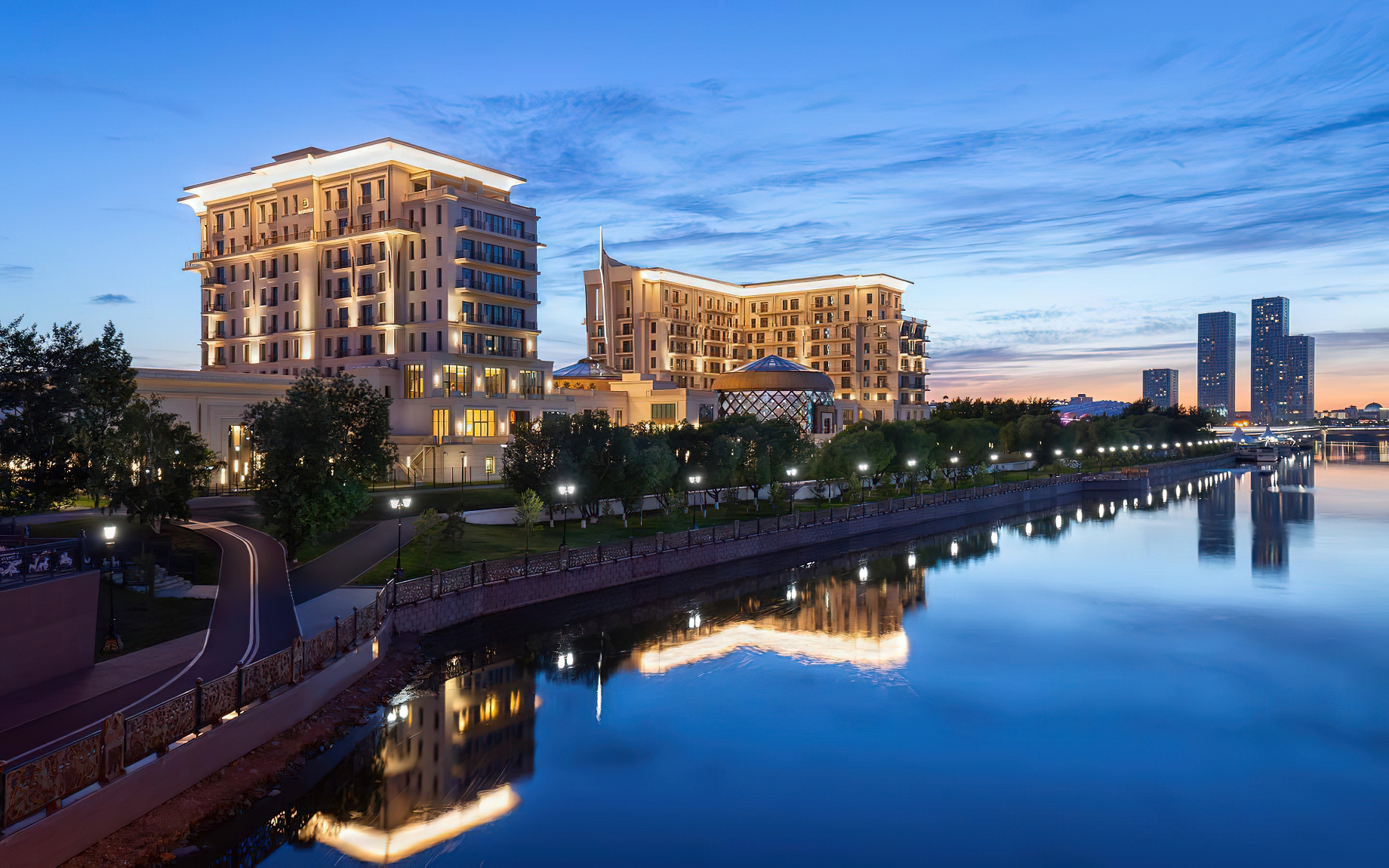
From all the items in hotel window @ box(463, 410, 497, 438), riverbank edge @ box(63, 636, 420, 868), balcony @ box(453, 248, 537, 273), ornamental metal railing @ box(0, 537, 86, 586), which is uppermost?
balcony @ box(453, 248, 537, 273)

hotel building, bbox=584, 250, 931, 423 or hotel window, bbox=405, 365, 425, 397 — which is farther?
hotel building, bbox=584, 250, 931, 423

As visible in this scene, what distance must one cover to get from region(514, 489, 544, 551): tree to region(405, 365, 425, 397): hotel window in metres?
26.8

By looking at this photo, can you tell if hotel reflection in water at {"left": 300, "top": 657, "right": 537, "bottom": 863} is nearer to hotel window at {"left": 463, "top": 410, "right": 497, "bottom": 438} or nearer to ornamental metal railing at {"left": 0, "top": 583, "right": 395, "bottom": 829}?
ornamental metal railing at {"left": 0, "top": 583, "right": 395, "bottom": 829}

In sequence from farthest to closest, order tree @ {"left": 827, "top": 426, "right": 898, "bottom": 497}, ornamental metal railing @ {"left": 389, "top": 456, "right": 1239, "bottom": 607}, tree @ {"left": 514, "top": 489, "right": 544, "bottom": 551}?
1. tree @ {"left": 827, "top": 426, "right": 898, "bottom": 497}
2. tree @ {"left": 514, "top": 489, "right": 544, "bottom": 551}
3. ornamental metal railing @ {"left": 389, "top": 456, "right": 1239, "bottom": 607}

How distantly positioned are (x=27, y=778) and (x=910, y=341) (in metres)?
136

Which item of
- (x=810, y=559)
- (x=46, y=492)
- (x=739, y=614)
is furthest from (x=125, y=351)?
(x=810, y=559)

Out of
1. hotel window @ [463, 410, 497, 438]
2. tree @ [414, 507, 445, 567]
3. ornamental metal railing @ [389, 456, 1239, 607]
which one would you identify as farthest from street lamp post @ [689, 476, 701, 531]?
hotel window @ [463, 410, 497, 438]

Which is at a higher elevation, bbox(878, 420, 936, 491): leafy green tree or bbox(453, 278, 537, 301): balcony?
bbox(453, 278, 537, 301): balcony

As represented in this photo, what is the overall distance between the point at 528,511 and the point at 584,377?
64.9 metres

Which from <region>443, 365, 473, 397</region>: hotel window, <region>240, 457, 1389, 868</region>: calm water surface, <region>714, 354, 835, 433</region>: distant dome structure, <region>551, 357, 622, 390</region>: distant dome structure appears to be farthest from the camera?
<region>714, 354, 835, 433</region>: distant dome structure

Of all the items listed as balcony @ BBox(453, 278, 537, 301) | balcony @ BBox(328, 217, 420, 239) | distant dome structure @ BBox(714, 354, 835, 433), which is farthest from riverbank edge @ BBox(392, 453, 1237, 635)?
balcony @ BBox(328, 217, 420, 239)

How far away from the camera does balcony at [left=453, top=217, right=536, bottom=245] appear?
2707 inches

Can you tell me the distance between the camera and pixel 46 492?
88.3ft

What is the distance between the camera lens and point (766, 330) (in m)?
146
